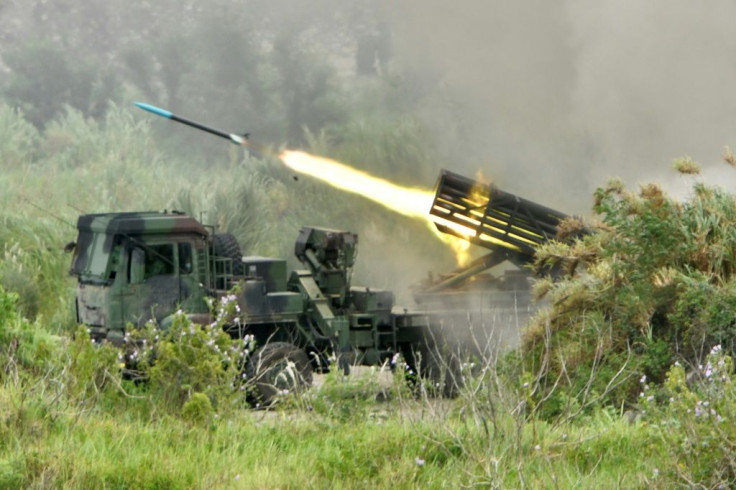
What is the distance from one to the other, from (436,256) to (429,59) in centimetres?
1228

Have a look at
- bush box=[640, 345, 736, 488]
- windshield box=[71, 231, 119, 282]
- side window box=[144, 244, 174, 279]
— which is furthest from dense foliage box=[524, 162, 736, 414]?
windshield box=[71, 231, 119, 282]

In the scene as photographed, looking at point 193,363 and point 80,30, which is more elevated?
point 80,30

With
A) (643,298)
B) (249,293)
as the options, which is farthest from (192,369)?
(249,293)

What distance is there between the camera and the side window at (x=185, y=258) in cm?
1834

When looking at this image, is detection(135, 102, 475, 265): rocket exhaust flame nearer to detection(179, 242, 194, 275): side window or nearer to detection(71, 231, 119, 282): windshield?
detection(71, 231, 119, 282): windshield

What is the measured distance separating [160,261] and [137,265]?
1.09 feet

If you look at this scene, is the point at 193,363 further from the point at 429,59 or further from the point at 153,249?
the point at 429,59

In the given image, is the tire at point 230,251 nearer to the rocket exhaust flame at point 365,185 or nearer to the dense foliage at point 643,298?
the rocket exhaust flame at point 365,185

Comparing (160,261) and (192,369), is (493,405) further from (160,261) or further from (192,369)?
(160,261)

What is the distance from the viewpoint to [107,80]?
60031 millimetres

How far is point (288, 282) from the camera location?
2006 cm

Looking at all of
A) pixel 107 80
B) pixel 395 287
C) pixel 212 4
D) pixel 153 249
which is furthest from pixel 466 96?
pixel 212 4

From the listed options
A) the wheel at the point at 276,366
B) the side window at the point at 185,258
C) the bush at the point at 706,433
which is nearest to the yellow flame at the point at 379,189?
the side window at the point at 185,258

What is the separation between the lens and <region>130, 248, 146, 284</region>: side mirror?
1805cm
